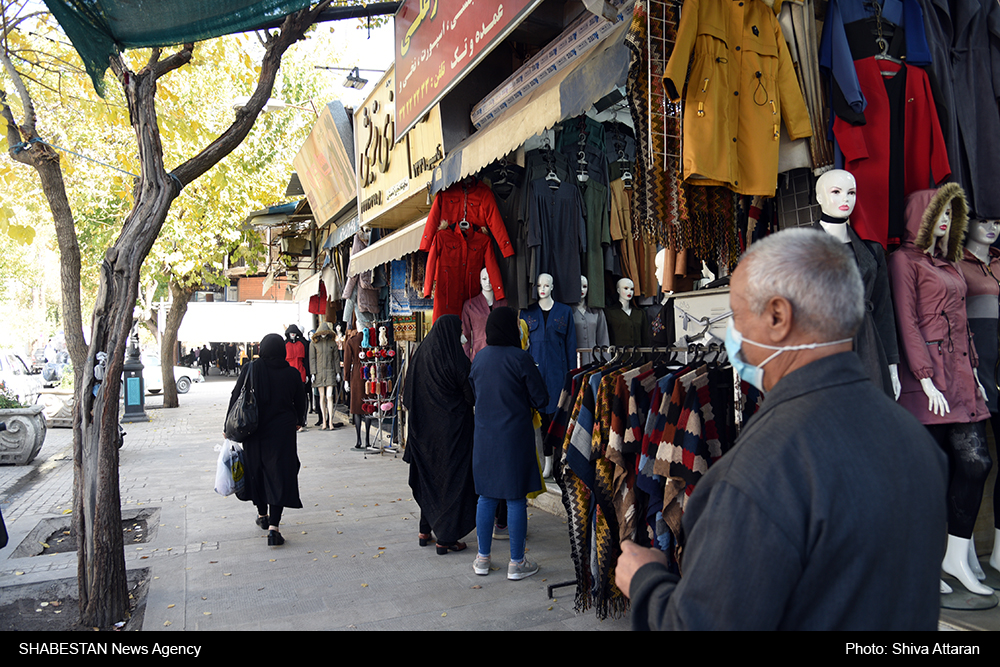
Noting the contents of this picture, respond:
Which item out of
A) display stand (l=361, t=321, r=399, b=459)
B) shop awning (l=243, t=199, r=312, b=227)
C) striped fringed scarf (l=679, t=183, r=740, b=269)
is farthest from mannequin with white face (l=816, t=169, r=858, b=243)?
shop awning (l=243, t=199, r=312, b=227)

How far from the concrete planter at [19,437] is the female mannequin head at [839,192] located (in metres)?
11.7

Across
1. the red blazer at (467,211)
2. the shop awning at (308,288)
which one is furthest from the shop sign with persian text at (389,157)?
the shop awning at (308,288)

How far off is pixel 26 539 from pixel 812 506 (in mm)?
7356

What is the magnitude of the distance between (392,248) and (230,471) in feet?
11.0

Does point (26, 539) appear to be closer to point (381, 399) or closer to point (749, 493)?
point (381, 399)

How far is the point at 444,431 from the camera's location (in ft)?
17.8

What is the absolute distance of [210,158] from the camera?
501cm

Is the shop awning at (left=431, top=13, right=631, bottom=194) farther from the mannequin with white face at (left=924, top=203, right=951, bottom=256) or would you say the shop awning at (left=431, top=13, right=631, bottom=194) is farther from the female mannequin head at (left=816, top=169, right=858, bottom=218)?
the mannequin with white face at (left=924, top=203, right=951, bottom=256)

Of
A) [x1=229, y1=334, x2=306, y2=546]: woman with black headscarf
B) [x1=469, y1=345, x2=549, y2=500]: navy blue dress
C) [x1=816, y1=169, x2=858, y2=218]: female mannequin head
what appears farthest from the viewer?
[x1=229, y1=334, x2=306, y2=546]: woman with black headscarf

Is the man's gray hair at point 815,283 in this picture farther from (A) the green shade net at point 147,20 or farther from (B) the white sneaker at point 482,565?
(A) the green shade net at point 147,20

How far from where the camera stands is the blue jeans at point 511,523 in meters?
4.77

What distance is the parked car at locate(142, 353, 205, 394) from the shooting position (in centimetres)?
2270

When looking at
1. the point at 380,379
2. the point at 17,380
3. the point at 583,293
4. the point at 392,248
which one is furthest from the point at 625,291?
the point at 17,380

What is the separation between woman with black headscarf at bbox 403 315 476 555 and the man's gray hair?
403cm
